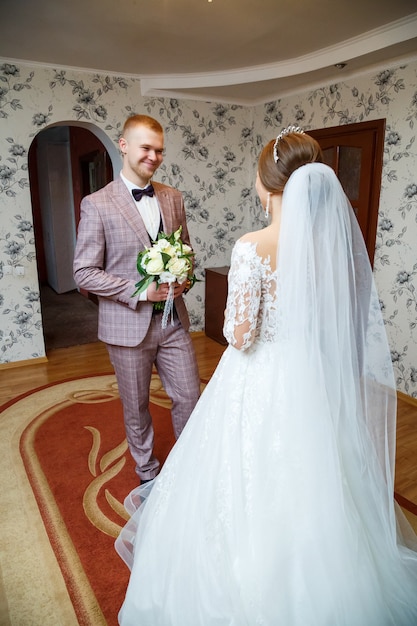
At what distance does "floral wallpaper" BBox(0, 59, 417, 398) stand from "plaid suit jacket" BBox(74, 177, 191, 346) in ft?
7.32

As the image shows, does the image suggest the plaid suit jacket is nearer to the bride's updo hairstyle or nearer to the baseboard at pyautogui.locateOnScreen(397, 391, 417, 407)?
the bride's updo hairstyle

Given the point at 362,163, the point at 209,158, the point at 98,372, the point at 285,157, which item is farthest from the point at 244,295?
the point at 209,158

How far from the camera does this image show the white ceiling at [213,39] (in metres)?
2.61

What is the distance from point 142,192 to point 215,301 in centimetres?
278

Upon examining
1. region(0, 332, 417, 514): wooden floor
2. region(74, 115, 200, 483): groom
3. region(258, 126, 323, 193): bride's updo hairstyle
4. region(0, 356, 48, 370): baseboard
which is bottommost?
region(0, 332, 417, 514): wooden floor

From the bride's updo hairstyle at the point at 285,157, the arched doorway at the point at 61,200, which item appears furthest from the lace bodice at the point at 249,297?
the arched doorway at the point at 61,200

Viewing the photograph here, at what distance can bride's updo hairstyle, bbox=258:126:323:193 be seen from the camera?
1352mm

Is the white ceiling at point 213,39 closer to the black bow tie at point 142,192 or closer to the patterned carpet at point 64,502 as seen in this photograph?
the black bow tie at point 142,192

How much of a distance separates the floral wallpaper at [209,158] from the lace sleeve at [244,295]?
7.78 ft

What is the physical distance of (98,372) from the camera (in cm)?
394

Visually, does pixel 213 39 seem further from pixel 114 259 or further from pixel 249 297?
pixel 249 297

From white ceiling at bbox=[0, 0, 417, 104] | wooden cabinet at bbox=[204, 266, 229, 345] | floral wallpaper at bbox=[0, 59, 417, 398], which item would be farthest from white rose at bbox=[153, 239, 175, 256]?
wooden cabinet at bbox=[204, 266, 229, 345]

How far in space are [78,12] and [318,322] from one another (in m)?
2.50

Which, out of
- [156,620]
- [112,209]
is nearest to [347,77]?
[112,209]
